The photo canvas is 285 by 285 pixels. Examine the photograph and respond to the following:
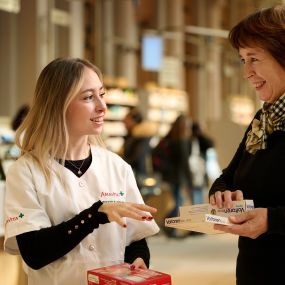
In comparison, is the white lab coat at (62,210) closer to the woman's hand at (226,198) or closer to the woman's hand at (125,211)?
the woman's hand at (125,211)

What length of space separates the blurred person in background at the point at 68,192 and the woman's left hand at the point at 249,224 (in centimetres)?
29

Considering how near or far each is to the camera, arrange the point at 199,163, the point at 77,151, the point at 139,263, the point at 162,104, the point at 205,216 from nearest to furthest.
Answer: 1. the point at 205,216
2. the point at 139,263
3. the point at 77,151
4. the point at 199,163
5. the point at 162,104

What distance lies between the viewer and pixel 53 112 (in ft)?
6.69

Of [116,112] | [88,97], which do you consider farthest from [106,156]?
[116,112]

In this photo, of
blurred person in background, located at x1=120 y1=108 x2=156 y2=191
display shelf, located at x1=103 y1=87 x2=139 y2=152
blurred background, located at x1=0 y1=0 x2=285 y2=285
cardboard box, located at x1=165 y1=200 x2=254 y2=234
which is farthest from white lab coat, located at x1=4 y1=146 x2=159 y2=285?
display shelf, located at x1=103 y1=87 x2=139 y2=152

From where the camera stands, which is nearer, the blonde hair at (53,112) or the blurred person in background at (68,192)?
the blurred person in background at (68,192)

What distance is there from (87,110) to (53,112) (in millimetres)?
117

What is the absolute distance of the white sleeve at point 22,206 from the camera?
6.18 ft

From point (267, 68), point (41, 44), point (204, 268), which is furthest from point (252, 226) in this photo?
point (41, 44)

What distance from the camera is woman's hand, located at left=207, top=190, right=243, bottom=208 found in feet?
5.86

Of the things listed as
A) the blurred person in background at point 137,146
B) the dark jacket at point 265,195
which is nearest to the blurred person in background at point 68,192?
the dark jacket at point 265,195

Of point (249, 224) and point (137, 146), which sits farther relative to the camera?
point (137, 146)

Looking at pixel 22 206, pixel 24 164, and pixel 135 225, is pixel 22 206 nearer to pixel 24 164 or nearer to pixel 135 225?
pixel 24 164

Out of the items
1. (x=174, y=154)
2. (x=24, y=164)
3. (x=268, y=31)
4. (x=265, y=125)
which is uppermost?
(x=268, y=31)
